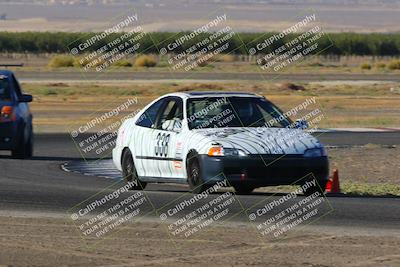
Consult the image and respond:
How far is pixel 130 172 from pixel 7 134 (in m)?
5.67

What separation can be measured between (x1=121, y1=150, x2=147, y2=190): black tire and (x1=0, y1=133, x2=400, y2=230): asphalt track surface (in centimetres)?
18

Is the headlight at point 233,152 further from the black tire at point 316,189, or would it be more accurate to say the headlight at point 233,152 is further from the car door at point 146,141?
the car door at point 146,141

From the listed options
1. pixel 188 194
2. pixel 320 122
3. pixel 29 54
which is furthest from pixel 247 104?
pixel 29 54

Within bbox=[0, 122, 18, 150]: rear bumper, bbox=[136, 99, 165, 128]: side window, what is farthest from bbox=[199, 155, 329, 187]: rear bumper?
bbox=[0, 122, 18, 150]: rear bumper

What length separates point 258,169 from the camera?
52.8ft

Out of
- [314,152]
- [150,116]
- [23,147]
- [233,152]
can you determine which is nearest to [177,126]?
[150,116]

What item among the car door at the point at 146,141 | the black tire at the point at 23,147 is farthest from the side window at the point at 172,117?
the black tire at the point at 23,147

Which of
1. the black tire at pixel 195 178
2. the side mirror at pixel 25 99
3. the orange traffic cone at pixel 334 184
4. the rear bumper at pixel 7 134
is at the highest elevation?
the side mirror at pixel 25 99

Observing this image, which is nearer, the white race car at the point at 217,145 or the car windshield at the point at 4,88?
the white race car at the point at 217,145

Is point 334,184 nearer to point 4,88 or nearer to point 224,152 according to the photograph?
point 224,152

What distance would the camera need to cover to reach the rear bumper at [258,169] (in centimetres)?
1603

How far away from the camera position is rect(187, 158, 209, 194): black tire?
1620 cm

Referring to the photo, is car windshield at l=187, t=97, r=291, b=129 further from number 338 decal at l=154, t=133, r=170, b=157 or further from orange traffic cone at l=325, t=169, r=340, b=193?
orange traffic cone at l=325, t=169, r=340, b=193

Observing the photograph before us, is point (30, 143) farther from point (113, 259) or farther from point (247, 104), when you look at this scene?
point (113, 259)
